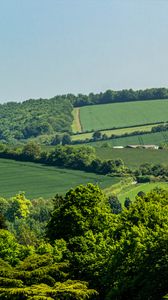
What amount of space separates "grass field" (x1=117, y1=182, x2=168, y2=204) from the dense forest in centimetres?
7453

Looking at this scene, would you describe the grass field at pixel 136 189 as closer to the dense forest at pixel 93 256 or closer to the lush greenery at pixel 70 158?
the lush greenery at pixel 70 158

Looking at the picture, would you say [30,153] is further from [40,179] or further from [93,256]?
[93,256]

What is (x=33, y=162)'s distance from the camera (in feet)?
635

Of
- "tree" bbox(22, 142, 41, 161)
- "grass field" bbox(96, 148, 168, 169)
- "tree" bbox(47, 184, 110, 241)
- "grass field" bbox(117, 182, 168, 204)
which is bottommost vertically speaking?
"grass field" bbox(117, 182, 168, 204)

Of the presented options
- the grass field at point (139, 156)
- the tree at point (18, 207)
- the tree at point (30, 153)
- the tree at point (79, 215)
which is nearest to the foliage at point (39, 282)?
the tree at point (79, 215)

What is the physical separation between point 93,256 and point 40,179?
11343 cm

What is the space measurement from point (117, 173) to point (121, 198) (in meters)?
27.2

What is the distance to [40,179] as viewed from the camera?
573ft

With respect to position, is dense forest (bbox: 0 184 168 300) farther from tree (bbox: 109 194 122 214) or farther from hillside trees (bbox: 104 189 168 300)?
tree (bbox: 109 194 122 214)

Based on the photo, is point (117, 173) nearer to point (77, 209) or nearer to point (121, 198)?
point (121, 198)

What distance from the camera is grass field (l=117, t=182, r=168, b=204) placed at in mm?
153500

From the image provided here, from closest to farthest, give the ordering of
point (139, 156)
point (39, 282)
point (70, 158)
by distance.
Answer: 1. point (39, 282)
2. point (70, 158)
3. point (139, 156)

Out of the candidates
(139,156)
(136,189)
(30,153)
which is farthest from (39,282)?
(139,156)

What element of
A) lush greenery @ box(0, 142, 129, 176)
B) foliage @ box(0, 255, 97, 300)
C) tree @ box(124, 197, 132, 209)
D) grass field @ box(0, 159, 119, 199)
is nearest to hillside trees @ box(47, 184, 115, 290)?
foliage @ box(0, 255, 97, 300)
